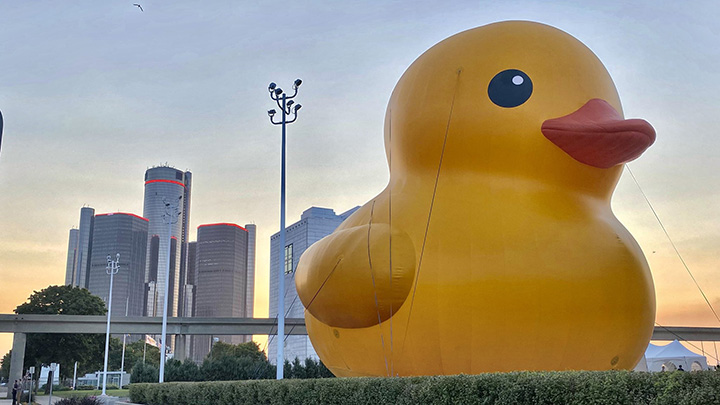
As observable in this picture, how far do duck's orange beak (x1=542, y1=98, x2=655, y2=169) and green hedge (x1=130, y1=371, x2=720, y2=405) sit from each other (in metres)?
5.44

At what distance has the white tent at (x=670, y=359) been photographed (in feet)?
118

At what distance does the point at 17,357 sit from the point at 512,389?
163ft

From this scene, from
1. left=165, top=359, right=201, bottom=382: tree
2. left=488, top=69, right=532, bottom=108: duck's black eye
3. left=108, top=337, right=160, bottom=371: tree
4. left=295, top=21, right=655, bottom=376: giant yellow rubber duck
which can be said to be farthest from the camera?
left=108, top=337, right=160, bottom=371: tree

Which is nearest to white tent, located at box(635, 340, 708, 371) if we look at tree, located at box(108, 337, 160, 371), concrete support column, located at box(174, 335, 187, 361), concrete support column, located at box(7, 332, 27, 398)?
concrete support column, located at box(174, 335, 187, 361)

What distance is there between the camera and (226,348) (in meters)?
97.9

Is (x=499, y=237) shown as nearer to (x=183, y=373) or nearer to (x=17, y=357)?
(x=183, y=373)

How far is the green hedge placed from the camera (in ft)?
22.7

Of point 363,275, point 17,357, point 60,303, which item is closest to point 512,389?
point 363,275

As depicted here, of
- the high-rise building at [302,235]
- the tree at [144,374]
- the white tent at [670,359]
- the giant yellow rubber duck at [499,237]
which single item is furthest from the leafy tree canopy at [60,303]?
the giant yellow rubber duck at [499,237]

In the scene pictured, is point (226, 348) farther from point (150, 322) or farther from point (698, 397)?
point (698, 397)

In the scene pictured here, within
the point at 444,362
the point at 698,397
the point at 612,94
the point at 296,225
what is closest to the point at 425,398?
the point at 444,362

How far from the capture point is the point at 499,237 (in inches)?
494

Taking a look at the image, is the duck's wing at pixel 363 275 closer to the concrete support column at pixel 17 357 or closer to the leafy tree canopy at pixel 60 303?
the concrete support column at pixel 17 357

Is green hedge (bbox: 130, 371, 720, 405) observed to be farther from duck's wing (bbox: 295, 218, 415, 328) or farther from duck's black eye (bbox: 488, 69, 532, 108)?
duck's black eye (bbox: 488, 69, 532, 108)
